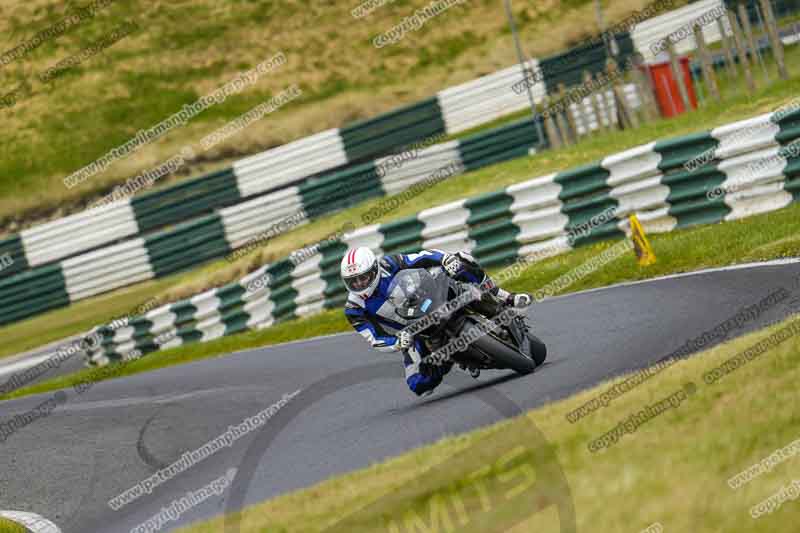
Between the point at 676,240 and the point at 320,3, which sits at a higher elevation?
the point at 320,3

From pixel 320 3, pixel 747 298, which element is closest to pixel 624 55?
pixel 320 3

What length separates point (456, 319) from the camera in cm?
979

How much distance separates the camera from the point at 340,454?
31.8 feet

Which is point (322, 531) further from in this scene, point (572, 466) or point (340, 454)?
point (340, 454)

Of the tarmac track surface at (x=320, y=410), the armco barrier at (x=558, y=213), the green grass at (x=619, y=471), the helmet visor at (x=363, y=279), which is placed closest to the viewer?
the green grass at (x=619, y=471)

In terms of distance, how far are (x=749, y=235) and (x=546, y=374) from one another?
4.16 m

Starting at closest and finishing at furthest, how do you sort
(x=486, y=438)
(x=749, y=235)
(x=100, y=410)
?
1. (x=486, y=438)
2. (x=749, y=235)
3. (x=100, y=410)

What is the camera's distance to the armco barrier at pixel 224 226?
28688 millimetres

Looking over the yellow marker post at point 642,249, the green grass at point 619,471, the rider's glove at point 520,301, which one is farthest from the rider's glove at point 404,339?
the yellow marker post at point 642,249

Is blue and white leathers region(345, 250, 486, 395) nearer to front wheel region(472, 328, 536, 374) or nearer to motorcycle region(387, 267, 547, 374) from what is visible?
motorcycle region(387, 267, 547, 374)

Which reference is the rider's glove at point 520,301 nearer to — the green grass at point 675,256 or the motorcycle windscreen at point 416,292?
the motorcycle windscreen at point 416,292

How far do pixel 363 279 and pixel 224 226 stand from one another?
20.3 metres

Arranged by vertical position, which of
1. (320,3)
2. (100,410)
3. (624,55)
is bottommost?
(100,410)

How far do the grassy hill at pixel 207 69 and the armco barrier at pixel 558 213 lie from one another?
1602 centimetres
